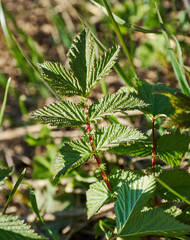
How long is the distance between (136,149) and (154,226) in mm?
265

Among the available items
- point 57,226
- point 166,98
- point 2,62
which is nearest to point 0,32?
point 2,62

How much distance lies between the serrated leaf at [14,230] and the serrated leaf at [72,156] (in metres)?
0.17

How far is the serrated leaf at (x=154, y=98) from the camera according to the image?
1.06 meters

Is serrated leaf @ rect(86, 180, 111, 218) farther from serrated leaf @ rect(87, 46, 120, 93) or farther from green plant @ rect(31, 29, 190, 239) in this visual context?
serrated leaf @ rect(87, 46, 120, 93)

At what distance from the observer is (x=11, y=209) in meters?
1.80

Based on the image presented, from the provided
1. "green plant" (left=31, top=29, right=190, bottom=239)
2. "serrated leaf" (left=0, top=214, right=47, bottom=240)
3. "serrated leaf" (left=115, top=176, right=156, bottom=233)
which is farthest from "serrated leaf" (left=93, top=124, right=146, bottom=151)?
"serrated leaf" (left=0, top=214, right=47, bottom=240)

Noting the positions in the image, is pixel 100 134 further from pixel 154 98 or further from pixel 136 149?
pixel 154 98

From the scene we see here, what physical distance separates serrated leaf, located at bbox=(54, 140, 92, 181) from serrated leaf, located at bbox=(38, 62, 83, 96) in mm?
166

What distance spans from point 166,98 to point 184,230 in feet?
1.64

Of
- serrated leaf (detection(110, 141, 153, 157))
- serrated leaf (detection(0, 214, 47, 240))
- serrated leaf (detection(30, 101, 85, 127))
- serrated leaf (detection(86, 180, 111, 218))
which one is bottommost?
serrated leaf (detection(0, 214, 47, 240))

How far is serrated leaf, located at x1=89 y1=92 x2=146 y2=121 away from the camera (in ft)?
2.99

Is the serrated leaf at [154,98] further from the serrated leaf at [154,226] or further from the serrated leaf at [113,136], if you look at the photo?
the serrated leaf at [154,226]

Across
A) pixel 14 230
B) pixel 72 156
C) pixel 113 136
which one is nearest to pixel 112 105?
pixel 113 136

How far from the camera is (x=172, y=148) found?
0.99m
